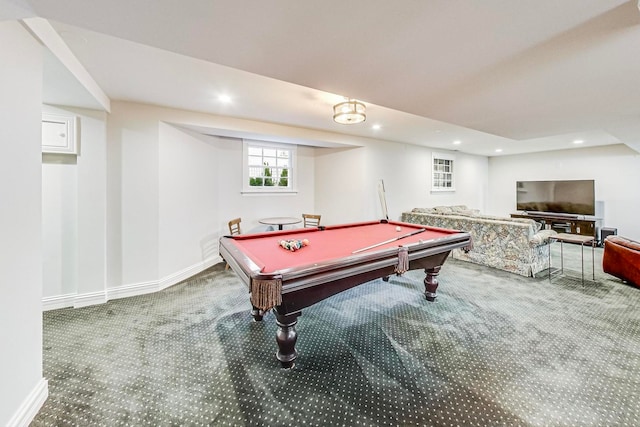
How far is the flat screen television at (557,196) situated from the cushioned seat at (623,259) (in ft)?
11.9

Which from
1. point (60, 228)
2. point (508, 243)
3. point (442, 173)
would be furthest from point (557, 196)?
point (60, 228)

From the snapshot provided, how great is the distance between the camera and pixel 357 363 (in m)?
2.02

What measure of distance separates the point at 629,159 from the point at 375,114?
7014mm

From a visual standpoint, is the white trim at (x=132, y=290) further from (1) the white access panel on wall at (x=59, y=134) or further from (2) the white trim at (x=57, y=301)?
(1) the white access panel on wall at (x=59, y=134)

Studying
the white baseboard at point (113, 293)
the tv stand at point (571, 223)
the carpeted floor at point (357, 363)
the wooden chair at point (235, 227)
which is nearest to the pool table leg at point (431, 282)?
the carpeted floor at point (357, 363)

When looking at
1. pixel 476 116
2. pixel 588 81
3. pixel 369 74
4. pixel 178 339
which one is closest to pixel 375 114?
pixel 476 116

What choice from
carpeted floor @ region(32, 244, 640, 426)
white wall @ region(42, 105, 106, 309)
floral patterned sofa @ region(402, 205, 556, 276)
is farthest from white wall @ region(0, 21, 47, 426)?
floral patterned sofa @ region(402, 205, 556, 276)

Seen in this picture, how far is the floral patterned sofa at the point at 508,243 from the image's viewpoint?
398 cm

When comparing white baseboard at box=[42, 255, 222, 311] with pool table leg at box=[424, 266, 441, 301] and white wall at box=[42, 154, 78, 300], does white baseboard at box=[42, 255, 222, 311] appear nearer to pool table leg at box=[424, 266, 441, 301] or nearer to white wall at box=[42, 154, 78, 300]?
white wall at box=[42, 154, 78, 300]

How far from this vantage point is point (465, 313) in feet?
9.21

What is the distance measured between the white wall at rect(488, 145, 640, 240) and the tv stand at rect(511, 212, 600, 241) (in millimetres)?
538

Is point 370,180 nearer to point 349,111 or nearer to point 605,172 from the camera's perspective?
point 349,111

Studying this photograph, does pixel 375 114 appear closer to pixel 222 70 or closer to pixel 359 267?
pixel 222 70

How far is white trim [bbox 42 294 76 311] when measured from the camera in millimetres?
2891
